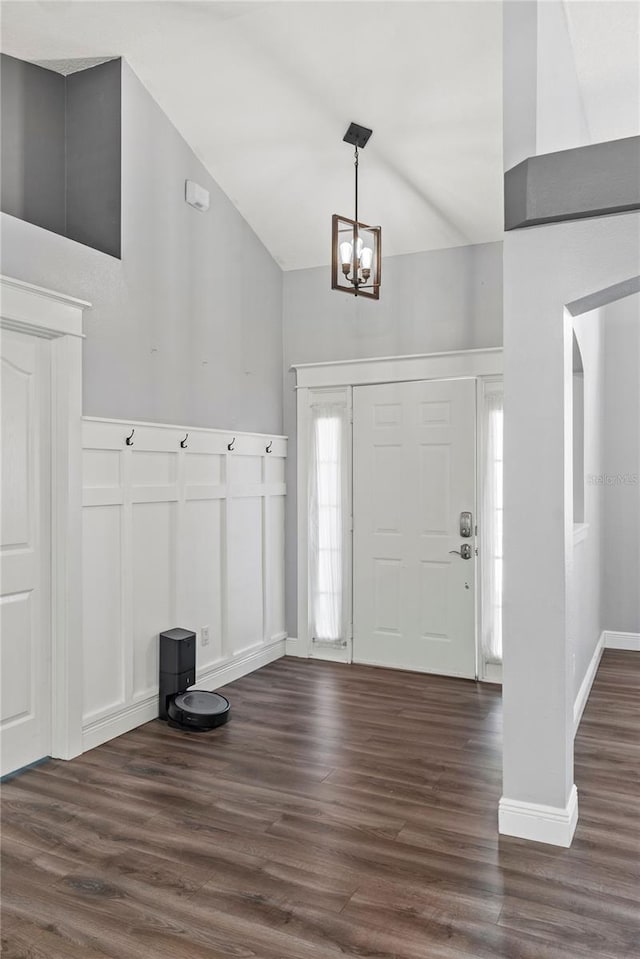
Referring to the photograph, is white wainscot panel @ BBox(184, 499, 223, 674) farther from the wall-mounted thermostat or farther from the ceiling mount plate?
the ceiling mount plate

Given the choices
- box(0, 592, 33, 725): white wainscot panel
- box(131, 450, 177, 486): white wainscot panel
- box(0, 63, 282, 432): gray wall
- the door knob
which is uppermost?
box(0, 63, 282, 432): gray wall

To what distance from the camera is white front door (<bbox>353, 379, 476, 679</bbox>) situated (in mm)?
4840

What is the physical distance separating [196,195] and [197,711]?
10.2ft

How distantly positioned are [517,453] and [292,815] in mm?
1740

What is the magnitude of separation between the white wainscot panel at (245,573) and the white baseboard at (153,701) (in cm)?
10

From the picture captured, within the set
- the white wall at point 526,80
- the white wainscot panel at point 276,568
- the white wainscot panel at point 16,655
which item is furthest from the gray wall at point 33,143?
the white wall at point 526,80

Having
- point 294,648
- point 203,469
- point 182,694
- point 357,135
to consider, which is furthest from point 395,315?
point 182,694

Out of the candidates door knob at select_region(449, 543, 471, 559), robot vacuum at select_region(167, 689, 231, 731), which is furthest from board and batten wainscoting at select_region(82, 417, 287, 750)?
door knob at select_region(449, 543, 471, 559)

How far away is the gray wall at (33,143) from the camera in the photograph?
3660 millimetres

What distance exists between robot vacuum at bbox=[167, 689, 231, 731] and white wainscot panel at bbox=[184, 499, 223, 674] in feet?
→ 1.30

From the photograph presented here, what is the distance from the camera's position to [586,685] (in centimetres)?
445

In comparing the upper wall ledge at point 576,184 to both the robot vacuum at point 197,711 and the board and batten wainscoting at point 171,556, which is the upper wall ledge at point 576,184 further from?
the robot vacuum at point 197,711

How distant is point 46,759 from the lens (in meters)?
3.40

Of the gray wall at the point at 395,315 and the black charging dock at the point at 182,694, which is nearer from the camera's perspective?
the black charging dock at the point at 182,694
